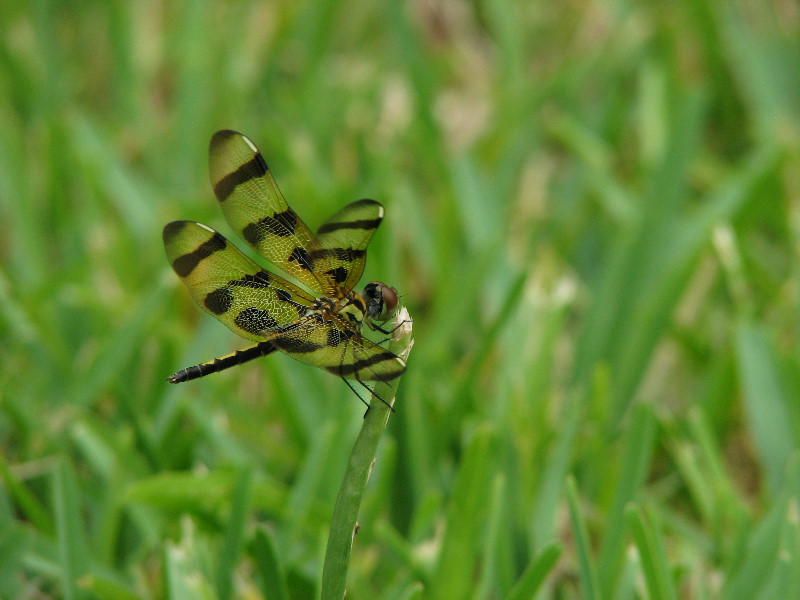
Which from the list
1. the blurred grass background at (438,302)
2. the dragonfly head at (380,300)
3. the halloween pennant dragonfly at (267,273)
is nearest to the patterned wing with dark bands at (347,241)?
the halloween pennant dragonfly at (267,273)

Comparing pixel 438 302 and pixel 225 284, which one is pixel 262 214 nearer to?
pixel 225 284

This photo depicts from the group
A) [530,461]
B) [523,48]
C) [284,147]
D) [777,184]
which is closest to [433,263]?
[284,147]

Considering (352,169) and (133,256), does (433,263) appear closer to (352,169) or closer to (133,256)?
(352,169)

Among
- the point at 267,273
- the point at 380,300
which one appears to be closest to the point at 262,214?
the point at 267,273

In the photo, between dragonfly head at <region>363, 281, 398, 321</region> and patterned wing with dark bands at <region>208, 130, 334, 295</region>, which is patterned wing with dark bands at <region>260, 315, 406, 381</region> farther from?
patterned wing with dark bands at <region>208, 130, 334, 295</region>

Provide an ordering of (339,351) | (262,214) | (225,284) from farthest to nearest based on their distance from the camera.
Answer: (262,214)
(225,284)
(339,351)

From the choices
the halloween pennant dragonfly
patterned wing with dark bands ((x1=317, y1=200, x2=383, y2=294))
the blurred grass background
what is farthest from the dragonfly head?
the blurred grass background
